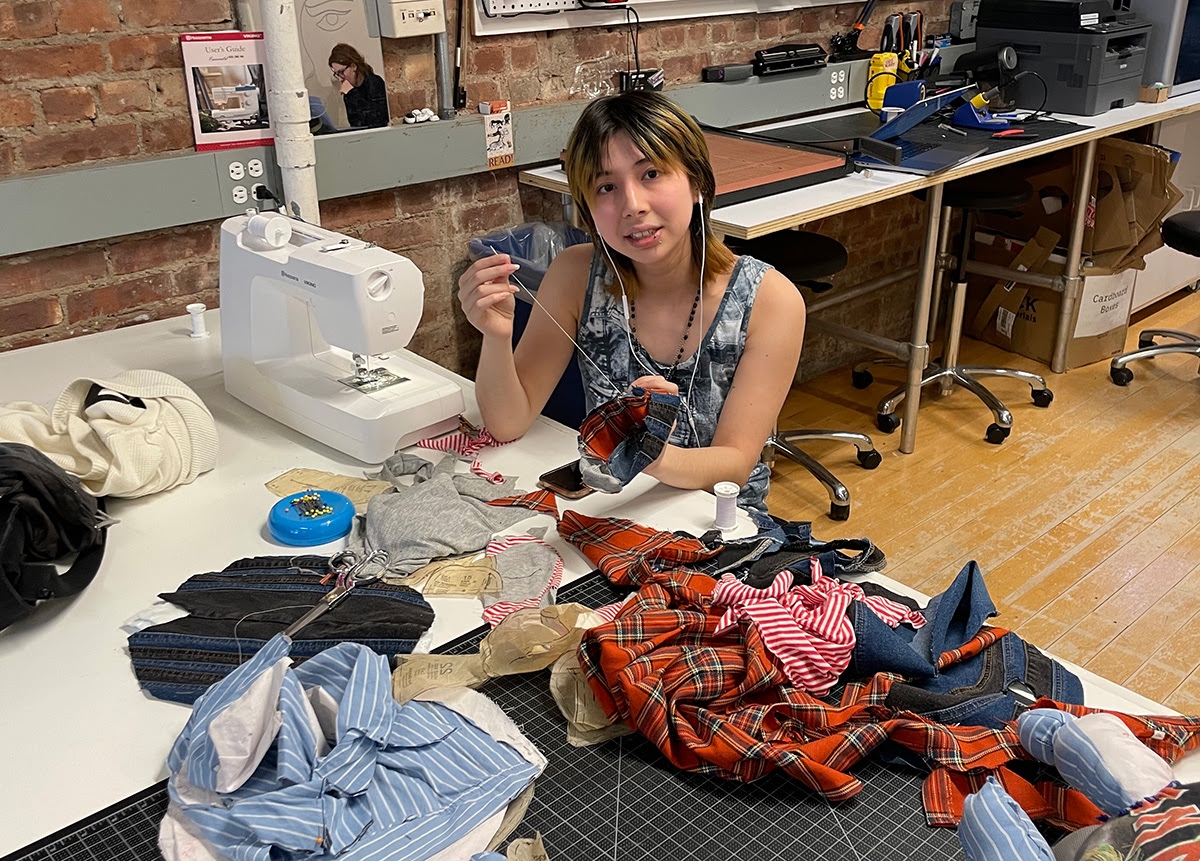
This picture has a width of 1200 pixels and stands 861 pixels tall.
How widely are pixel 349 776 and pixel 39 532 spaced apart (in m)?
0.58

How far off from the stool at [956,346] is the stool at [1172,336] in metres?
0.30

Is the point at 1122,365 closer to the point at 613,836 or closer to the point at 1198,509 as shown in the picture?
the point at 1198,509

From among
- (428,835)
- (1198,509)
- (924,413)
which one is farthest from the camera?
(924,413)

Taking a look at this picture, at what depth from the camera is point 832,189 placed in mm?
2730

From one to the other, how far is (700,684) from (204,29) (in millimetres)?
1806

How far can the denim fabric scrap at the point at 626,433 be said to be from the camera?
1360 mm

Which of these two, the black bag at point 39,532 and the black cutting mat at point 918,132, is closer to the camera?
the black bag at point 39,532

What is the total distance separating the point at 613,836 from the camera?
2.92ft

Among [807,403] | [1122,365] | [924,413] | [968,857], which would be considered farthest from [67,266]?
[1122,365]

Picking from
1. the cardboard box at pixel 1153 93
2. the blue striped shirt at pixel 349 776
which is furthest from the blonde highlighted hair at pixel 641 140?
the cardboard box at pixel 1153 93

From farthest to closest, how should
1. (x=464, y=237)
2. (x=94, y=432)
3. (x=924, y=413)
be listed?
(x=924, y=413) → (x=464, y=237) → (x=94, y=432)

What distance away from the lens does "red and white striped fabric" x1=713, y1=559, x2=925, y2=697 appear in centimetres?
102

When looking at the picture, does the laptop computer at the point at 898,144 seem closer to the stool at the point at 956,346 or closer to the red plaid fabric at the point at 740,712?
the stool at the point at 956,346

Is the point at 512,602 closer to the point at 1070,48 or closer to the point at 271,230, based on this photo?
the point at 271,230
